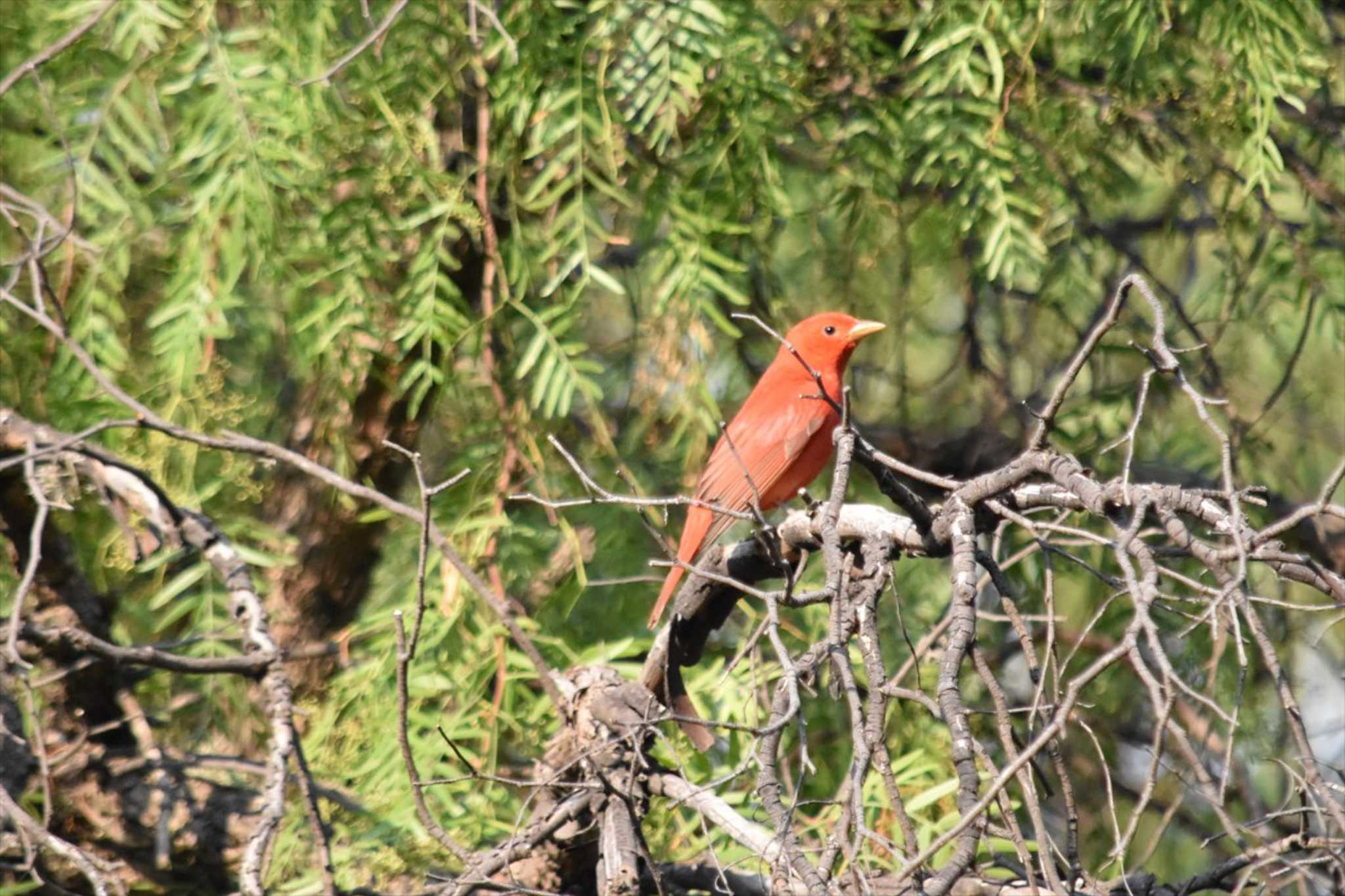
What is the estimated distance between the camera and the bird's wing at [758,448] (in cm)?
473

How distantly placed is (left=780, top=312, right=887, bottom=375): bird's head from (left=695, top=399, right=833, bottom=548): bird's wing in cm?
16

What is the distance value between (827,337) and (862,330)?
12cm

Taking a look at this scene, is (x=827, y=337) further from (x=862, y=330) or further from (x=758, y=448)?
(x=758, y=448)

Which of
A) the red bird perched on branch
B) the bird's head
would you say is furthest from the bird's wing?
the bird's head

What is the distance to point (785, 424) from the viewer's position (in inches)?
191

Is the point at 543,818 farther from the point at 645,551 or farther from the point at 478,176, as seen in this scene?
the point at 478,176

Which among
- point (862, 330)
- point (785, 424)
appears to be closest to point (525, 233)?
point (785, 424)

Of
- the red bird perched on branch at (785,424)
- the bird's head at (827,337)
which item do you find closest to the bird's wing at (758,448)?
the red bird perched on branch at (785,424)

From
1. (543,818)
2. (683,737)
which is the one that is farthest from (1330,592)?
(683,737)

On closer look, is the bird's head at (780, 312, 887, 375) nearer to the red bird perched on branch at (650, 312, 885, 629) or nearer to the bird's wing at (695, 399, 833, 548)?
the red bird perched on branch at (650, 312, 885, 629)

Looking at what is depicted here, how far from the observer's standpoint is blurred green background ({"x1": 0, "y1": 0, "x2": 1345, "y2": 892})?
381cm

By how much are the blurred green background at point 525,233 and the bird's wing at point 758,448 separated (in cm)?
18

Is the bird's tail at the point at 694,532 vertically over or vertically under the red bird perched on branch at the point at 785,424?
under

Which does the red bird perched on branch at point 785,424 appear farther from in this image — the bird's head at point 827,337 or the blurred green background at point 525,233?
the blurred green background at point 525,233
